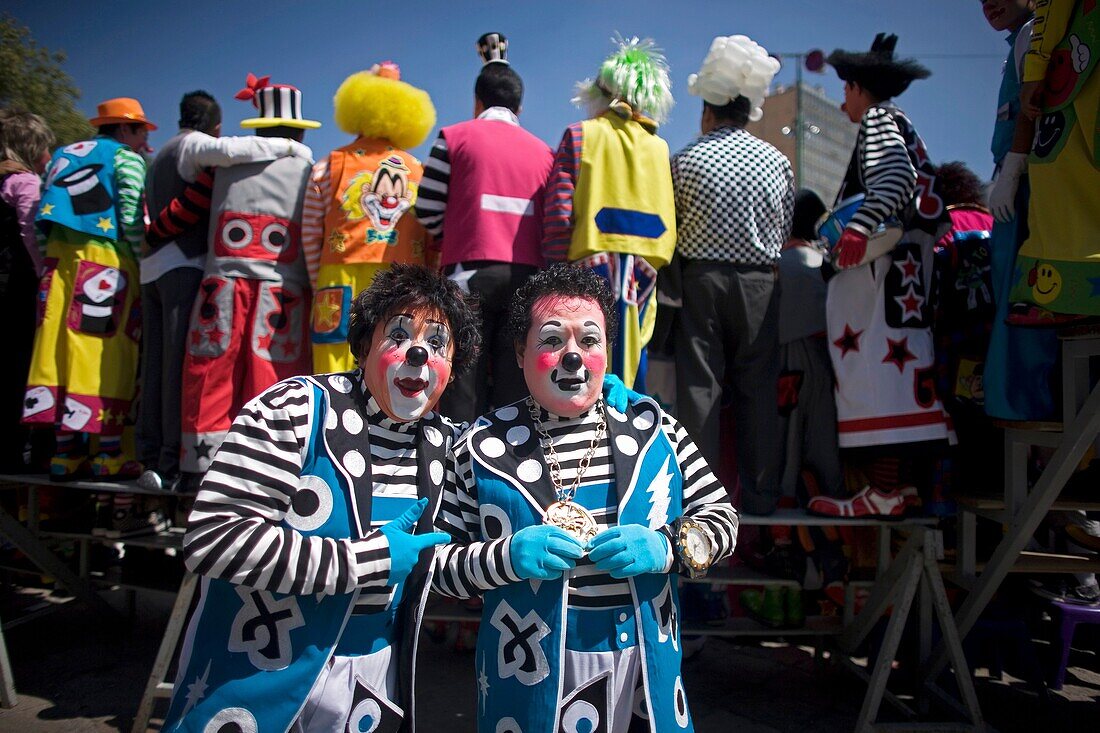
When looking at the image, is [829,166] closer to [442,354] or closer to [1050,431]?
[1050,431]

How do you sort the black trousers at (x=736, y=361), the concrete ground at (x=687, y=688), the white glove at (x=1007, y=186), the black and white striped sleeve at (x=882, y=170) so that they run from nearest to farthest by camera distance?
the white glove at (x=1007, y=186)
the concrete ground at (x=687, y=688)
the black and white striped sleeve at (x=882, y=170)
the black trousers at (x=736, y=361)

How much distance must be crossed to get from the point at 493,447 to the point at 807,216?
10.4 feet

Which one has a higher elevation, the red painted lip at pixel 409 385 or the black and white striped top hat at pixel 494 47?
the black and white striped top hat at pixel 494 47

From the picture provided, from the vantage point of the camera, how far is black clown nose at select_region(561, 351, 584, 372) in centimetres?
189

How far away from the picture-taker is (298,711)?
165cm

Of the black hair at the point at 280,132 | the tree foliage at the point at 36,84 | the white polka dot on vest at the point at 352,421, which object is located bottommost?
the white polka dot on vest at the point at 352,421

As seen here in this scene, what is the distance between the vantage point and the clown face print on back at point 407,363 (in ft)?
6.11

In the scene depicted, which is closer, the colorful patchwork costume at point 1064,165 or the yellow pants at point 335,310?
the colorful patchwork costume at point 1064,165

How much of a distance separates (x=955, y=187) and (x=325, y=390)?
12.1ft

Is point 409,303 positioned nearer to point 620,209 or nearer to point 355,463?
point 355,463

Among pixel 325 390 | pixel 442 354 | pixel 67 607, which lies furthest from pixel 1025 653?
pixel 67 607

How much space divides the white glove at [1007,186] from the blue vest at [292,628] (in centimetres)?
259

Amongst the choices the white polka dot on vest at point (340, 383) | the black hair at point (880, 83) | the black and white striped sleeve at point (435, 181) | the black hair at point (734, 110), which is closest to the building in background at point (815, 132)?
the black hair at point (880, 83)

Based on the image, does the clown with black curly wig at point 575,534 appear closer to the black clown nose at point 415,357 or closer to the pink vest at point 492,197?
the black clown nose at point 415,357
